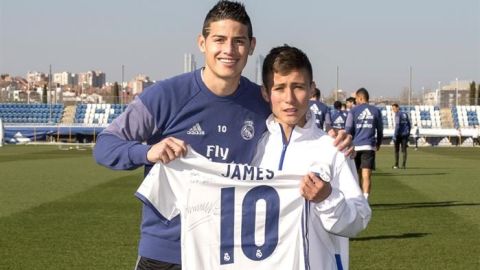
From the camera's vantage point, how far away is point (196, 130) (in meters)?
4.09

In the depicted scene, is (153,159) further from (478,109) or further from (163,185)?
(478,109)

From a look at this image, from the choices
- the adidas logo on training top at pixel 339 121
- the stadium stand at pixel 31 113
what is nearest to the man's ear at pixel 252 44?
the adidas logo on training top at pixel 339 121

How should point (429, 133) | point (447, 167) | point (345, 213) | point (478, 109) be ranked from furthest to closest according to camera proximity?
1. point (478, 109)
2. point (429, 133)
3. point (447, 167)
4. point (345, 213)

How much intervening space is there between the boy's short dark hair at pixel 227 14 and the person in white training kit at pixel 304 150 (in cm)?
25

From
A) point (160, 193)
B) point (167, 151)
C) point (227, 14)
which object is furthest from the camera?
point (227, 14)

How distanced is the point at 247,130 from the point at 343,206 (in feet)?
2.50

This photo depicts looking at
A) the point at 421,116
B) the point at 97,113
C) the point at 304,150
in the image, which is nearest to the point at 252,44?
the point at 304,150

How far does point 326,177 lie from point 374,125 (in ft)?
39.5

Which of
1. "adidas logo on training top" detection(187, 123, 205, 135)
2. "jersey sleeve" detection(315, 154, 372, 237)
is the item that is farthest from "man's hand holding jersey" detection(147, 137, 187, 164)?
"jersey sleeve" detection(315, 154, 372, 237)

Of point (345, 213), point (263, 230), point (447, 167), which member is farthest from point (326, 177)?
point (447, 167)

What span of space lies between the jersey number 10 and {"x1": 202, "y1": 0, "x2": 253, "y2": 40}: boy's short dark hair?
2.77 feet

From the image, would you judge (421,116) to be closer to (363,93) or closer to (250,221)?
(363,93)

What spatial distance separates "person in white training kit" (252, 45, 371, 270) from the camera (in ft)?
12.1

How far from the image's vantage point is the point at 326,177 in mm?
3566
